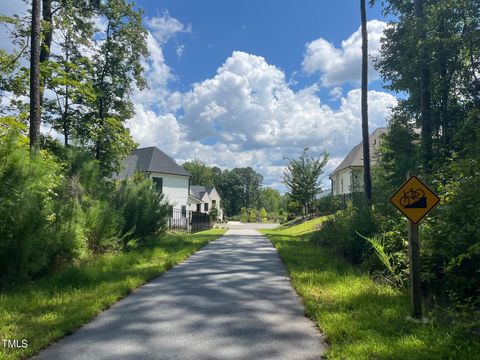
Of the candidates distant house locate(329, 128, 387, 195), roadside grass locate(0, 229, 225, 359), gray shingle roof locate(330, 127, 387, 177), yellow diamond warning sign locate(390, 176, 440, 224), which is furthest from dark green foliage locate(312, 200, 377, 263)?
gray shingle roof locate(330, 127, 387, 177)

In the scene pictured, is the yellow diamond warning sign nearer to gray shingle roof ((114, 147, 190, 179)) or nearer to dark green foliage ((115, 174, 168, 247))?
dark green foliage ((115, 174, 168, 247))

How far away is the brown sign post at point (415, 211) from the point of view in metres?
4.95

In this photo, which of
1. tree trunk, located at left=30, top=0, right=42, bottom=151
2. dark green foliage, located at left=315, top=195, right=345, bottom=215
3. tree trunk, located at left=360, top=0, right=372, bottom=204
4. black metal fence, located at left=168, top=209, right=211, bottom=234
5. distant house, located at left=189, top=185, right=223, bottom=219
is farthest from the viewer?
distant house, located at left=189, top=185, right=223, bottom=219

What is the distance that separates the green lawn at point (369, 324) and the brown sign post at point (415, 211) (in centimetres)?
32

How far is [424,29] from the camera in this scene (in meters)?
16.2

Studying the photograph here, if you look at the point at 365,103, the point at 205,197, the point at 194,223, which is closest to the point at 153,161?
the point at 194,223

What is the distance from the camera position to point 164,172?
1598 inches

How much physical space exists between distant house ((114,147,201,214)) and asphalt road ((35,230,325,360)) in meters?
32.7

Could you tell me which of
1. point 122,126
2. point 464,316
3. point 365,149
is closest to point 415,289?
point 464,316

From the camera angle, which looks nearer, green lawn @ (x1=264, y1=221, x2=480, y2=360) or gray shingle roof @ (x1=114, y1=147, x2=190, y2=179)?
green lawn @ (x1=264, y1=221, x2=480, y2=360)

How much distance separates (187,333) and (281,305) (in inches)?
72.9

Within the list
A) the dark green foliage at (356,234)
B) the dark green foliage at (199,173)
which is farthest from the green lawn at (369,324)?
the dark green foliage at (199,173)

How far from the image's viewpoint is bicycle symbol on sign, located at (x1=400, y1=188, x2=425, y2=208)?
16.6ft

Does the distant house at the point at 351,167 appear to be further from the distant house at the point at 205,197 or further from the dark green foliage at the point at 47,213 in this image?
the dark green foliage at the point at 47,213
